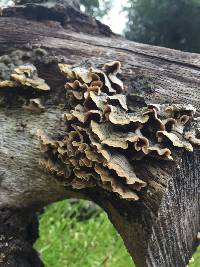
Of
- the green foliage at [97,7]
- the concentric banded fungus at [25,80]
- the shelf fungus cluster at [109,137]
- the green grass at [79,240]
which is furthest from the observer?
the green grass at [79,240]

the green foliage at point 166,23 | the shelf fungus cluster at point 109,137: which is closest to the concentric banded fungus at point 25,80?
the shelf fungus cluster at point 109,137

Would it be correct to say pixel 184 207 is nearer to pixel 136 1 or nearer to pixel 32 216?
pixel 32 216

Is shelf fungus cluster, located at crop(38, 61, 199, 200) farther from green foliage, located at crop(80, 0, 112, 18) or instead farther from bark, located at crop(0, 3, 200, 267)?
green foliage, located at crop(80, 0, 112, 18)

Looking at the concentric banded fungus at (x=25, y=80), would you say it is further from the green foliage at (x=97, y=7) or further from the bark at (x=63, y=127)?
the green foliage at (x=97, y=7)

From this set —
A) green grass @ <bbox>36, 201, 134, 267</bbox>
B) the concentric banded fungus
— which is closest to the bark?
the concentric banded fungus

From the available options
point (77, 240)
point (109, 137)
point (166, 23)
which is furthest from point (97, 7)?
point (77, 240)
